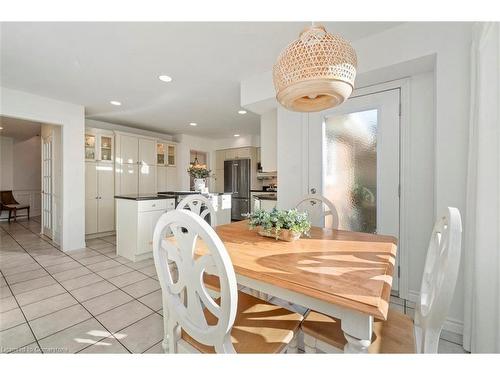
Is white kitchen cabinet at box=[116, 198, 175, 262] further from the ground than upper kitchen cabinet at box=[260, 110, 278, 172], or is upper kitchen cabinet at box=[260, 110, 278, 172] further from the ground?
upper kitchen cabinet at box=[260, 110, 278, 172]

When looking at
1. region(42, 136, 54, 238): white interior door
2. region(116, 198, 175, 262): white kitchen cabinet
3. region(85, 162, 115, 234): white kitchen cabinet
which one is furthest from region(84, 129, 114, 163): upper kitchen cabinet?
region(116, 198, 175, 262): white kitchen cabinet

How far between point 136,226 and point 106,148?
96.6 inches

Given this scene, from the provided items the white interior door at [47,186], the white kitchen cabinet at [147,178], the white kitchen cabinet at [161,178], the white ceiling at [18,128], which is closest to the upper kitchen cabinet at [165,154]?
the white kitchen cabinet at [161,178]

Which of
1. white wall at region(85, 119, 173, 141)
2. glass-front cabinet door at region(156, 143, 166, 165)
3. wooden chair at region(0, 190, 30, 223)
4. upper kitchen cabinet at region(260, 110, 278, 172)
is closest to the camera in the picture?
upper kitchen cabinet at region(260, 110, 278, 172)

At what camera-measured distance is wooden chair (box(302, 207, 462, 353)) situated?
0.70 meters

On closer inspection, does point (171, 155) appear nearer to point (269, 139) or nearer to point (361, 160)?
point (269, 139)

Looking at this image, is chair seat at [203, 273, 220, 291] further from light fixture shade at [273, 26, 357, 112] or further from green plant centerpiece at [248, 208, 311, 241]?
light fixture shade at [273, 26, 357, 112]

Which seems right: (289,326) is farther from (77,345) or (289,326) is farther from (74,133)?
(74,133)

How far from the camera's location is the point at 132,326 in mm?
1675

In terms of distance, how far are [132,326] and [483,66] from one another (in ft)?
9.54

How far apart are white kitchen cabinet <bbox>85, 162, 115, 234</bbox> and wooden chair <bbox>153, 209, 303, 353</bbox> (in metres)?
4.31

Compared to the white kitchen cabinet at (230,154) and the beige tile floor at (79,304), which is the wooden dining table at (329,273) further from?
the white kitchen cabinet at (230,154)

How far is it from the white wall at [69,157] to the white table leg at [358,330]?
14.0 ft
